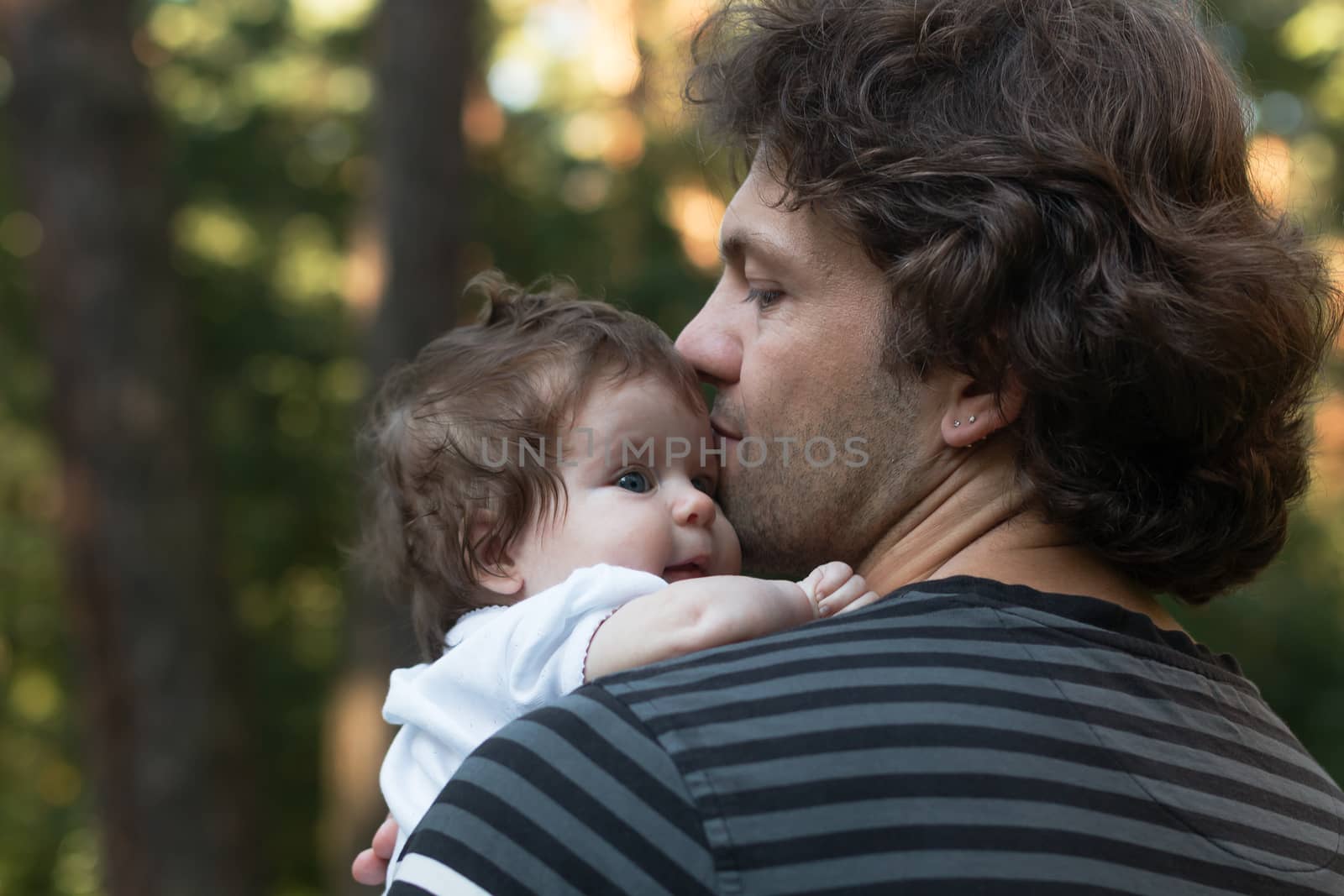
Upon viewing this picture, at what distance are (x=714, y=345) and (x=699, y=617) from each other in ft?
1.80

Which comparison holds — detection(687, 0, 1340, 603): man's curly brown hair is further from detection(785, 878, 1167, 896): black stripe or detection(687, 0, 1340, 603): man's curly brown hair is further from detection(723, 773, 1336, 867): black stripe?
detection(785, 878, 1167, 896): black stripe

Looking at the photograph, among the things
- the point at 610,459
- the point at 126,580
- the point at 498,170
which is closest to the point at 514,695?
the point at 610,459

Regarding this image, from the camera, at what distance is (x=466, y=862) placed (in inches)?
49.8

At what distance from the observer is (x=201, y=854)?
6.57 m

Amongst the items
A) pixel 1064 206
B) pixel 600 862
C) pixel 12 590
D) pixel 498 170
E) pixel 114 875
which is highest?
pixel 1064 206

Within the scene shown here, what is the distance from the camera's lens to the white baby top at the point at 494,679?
175 cm

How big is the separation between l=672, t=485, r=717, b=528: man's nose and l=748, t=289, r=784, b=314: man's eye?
0.98 feet

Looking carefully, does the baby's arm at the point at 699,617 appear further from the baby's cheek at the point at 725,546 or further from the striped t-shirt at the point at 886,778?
the baby's cheek at the point at 725,546

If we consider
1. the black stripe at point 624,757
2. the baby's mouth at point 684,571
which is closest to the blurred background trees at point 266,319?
the baby's mouth at point 684,571

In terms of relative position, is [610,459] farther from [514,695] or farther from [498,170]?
[498,170]

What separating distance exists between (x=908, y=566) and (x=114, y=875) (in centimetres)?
601

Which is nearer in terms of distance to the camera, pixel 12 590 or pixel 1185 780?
pixel 1185 780

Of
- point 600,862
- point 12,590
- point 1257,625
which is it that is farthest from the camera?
point 12,590

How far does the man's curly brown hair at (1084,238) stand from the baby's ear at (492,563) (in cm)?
66
